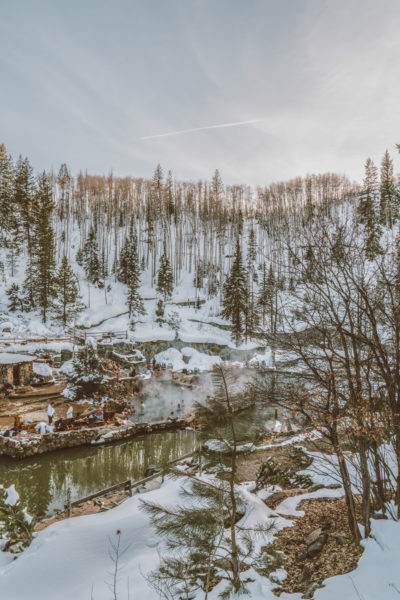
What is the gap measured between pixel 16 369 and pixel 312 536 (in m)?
22.3

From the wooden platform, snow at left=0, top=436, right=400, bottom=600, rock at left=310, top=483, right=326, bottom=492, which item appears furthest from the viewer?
the wooden platform

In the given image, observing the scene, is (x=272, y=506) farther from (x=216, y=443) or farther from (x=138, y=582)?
(x=216, y=443)

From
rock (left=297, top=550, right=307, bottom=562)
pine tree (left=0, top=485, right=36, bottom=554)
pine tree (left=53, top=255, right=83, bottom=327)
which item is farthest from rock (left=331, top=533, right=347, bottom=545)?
pine tree (left=53, top=255, right=83, bottom=327)

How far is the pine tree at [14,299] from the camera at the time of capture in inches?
1360

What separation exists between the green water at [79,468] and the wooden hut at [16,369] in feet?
30.7

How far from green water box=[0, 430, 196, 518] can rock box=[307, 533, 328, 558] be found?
8630mm

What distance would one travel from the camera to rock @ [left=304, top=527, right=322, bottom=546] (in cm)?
666

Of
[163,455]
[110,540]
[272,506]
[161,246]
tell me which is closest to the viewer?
[110,540]

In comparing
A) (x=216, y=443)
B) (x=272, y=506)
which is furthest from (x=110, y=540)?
(x=272, y=506)

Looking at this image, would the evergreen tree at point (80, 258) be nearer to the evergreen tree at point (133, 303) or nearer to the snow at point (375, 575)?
the evergreen tree at point (133, 303)

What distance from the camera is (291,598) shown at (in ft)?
16.2

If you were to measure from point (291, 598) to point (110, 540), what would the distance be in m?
3.75

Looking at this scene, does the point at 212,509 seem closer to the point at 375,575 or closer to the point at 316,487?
the point at 375,575

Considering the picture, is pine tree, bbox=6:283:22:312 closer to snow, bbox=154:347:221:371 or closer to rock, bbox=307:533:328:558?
snow, bbox=154:347:221:371
